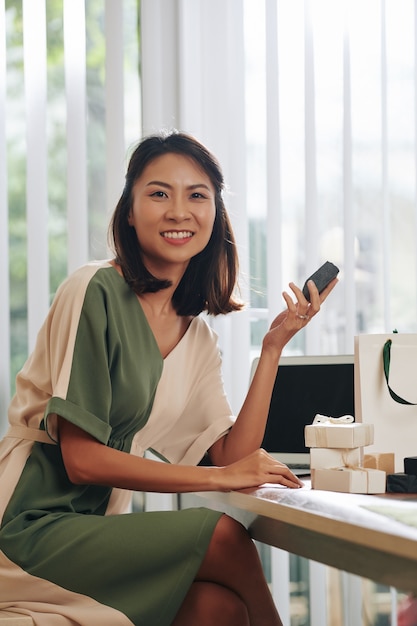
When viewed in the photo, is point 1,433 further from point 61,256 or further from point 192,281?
point 192,281

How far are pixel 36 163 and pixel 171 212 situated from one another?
2.20ft

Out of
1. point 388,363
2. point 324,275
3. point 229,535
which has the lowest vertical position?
point 229,535

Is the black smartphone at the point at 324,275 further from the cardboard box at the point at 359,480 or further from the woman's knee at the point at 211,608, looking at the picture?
the woman's knee at the point at 211,608

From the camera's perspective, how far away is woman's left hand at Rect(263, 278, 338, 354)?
163cm

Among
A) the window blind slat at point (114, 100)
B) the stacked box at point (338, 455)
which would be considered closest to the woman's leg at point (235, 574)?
the stacked box at point (338, 455)

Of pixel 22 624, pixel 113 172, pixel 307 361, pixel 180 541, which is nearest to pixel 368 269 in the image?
pixel 307 361

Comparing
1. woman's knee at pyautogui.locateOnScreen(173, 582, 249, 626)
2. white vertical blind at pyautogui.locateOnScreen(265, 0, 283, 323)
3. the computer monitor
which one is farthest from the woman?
white vertical blind at pyautogui.locateOnScreen(265, 0, 283, 323)

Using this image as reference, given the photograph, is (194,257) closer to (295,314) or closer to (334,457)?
(295,314)

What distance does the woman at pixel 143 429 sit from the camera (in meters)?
1.35

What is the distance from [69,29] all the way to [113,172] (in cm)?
36

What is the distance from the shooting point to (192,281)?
1838 mm

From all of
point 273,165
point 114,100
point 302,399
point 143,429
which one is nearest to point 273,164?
point 273,165

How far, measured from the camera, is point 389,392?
1.49 m

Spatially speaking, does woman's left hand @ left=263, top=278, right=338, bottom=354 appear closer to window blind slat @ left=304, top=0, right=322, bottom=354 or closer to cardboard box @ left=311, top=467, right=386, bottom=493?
cardboard box @ left=311, top=467, right=386, bottom=493
